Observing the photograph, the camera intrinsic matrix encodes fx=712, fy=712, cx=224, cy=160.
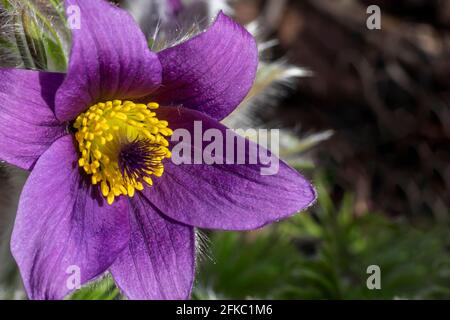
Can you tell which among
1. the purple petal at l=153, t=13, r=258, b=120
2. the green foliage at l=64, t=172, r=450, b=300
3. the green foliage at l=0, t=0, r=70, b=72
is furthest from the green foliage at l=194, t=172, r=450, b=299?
the green foliage at l=0, t=0, r=70, b=72

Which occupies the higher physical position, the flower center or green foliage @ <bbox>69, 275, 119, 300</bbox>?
the flower center

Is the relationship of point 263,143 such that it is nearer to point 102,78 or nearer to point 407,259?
point 102,78

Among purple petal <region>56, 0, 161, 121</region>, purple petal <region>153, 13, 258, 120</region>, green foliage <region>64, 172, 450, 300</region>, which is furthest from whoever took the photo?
green foliage <region>64, 172, 450, 300</region>

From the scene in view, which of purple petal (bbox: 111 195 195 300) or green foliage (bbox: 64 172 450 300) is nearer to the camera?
purple petal (bbox: 111 195 195 300)

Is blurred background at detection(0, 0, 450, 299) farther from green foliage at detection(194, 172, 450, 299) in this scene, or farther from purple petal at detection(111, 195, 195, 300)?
purple petal at detection(111, 195, 195, 300)

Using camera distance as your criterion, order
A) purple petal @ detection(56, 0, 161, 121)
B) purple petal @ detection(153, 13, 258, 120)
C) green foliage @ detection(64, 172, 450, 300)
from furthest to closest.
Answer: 1. green foliage @ detection(64, 172, 450, 300)
2. purple petal @ detection(153, 13, 258, 120)
3. purple petal @ detection(56, 0, 161, 121)

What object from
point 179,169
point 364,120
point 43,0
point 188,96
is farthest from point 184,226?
point 364,120
